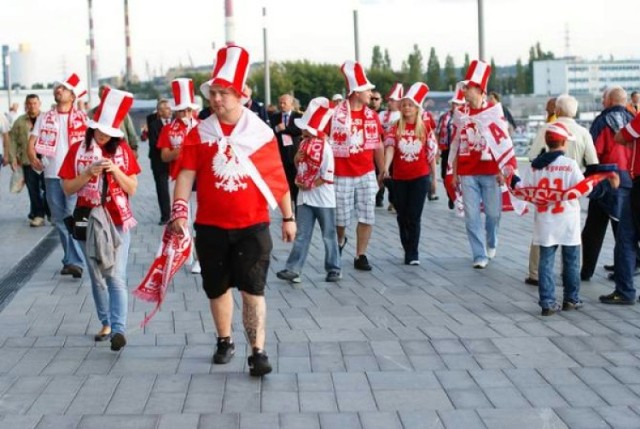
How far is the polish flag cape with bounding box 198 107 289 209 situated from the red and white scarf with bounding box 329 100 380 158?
13.6 ft

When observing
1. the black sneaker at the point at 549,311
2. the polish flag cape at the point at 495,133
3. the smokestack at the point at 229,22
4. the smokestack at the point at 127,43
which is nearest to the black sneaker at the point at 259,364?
the black sneaker at the point at 549,311

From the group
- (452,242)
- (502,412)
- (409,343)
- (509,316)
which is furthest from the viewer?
(452,242)

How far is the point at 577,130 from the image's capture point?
10.0 metres

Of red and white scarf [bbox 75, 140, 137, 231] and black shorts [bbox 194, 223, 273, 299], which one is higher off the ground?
A: red and white scarf [bbox 75, 140, 137, 231]

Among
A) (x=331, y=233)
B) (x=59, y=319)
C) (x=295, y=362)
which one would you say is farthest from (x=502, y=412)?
(x=331, y=233)

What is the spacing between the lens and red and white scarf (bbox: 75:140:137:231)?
8055 millimetres

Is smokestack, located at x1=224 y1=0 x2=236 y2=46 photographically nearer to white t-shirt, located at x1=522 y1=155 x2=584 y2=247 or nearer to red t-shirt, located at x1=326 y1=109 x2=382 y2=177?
red t-shirt, located at x1=326 y1=109 x2=382 y2=177

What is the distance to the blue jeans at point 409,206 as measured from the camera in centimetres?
1202

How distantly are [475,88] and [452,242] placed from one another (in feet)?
9.77

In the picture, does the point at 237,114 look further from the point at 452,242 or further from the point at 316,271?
the point at 452,242

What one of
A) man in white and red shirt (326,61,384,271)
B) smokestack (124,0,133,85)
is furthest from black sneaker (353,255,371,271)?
smokestack (124,0,133,85)

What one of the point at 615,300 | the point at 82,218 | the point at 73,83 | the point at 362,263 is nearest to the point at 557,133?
the point at 615,300

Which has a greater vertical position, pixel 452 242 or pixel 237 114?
pixel 237 114

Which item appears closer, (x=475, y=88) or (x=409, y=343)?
(x=409, y=343)
